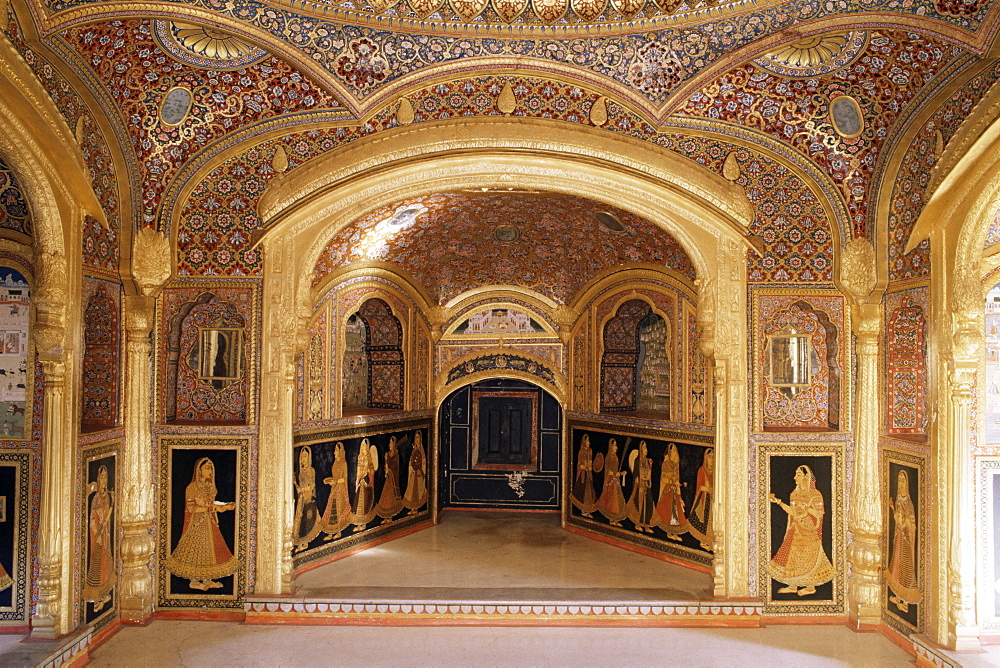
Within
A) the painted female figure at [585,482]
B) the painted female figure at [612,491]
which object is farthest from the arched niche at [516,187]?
the painted female figure at [585,482]

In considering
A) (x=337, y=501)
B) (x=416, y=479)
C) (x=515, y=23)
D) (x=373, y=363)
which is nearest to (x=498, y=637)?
(x=337, y=501)

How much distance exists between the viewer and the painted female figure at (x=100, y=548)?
6.21 m

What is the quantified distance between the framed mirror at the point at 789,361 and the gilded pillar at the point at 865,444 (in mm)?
489

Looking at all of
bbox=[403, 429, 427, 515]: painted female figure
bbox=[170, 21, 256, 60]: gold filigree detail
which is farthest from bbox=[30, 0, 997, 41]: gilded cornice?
bbox=[403, 429, 427, 515]: painted female figure

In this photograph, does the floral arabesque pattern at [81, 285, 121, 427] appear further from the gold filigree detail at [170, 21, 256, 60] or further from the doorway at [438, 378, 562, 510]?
the doorway at [438, 378, 562, 510]

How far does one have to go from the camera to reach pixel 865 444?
6.86 m

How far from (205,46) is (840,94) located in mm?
4985

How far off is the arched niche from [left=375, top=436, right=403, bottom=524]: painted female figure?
2.33m

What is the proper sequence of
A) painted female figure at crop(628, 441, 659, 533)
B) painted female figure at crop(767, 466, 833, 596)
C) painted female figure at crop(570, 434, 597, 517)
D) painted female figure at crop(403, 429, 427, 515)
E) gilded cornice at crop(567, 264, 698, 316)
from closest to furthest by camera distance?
painted female figure at crop(767, 466, 833, 596) → gilded cornice at crop(567, 264, 698, 316) → painted female figure at crop(628, 441, 659, 533) → painted female figure at crop(570, 434, 597, 517) → painted female figure at crop(403, 429, 427, 515)

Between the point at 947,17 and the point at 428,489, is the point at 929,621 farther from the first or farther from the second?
the point at 428,489

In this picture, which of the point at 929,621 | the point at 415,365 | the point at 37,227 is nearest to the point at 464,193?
the point at 415,365

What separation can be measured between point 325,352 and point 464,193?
94.1 inches

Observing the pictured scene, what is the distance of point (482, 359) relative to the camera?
10.7 m

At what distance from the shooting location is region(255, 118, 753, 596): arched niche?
6.93 meters
